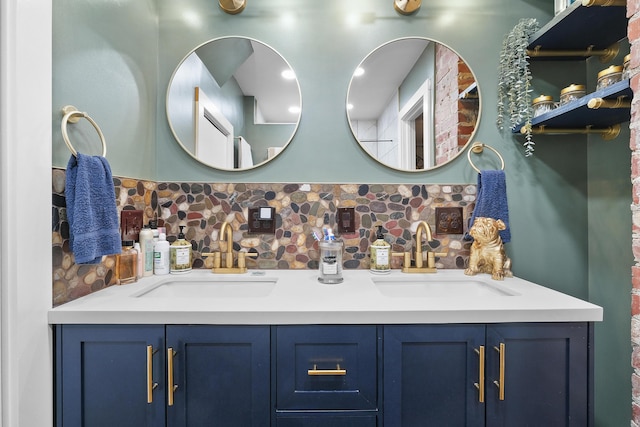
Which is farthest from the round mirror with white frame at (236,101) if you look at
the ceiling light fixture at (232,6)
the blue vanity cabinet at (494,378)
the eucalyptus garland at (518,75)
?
the blue vanity cabinet at (494,378)

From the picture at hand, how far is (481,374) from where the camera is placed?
37.0 inches

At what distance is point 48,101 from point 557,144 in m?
2.13

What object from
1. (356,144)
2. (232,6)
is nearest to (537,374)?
(356,144)

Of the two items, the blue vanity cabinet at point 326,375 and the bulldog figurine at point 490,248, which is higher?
the bulldog figurine at point 490,248

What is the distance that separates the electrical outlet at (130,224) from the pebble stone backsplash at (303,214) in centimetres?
15

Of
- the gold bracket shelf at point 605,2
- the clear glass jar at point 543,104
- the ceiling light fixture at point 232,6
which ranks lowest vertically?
the clear glass jar at point 543,104

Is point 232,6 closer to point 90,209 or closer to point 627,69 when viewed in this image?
point 90,209

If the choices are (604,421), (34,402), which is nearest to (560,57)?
(604,421)

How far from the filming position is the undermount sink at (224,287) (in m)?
1.36

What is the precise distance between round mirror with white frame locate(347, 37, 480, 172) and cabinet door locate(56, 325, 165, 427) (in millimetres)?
1236

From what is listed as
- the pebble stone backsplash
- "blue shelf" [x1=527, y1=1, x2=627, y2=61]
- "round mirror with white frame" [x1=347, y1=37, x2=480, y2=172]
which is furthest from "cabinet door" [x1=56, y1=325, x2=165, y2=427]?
"blue shelf" [x1=527, y1=1, x2=627, y2=61]

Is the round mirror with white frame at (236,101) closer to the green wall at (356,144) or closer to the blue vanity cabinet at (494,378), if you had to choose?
the green wall at (356,144)

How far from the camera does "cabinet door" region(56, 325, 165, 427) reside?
3.04ft

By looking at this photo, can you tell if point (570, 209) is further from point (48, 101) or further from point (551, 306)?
point (48, 101)
